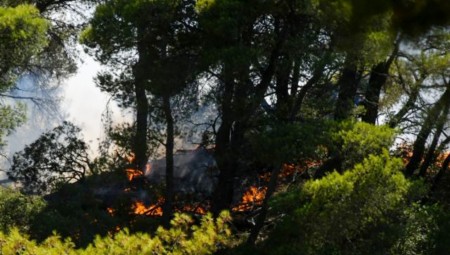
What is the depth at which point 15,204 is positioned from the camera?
9.75 m

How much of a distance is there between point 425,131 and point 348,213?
205 inches

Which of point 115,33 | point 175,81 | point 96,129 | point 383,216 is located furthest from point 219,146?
point 96,129

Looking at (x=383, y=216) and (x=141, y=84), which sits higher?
(x=141, y=84)

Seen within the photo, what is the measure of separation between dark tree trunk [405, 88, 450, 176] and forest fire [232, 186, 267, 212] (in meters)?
3.01

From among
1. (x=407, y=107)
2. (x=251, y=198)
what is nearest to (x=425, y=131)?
(x=407, y=107)

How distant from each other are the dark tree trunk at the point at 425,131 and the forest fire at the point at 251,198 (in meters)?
3.01

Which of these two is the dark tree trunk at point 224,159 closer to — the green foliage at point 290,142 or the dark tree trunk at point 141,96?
the dark tree trunk at point 141,96

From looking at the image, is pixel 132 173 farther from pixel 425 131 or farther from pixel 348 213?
pixel 348 213

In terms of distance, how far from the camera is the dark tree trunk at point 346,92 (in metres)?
10.8

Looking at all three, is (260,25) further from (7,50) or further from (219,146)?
(7,50)

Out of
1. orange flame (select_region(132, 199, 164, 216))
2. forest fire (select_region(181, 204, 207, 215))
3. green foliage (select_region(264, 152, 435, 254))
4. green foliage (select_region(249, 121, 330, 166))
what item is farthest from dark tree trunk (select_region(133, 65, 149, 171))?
green foliage (select_region(264, 152, 435, 254))

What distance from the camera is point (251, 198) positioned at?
13.8 metres

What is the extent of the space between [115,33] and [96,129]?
53.7 m

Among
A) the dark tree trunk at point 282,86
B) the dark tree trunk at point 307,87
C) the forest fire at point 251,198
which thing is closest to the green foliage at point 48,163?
the forest fire at point 251,198
